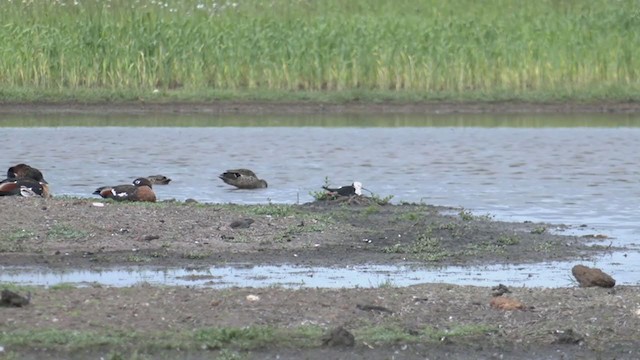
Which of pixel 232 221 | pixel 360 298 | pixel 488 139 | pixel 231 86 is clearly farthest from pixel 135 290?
pixel 231 86

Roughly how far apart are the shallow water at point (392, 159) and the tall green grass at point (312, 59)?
6.58 ft

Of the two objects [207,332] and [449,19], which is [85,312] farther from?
[449,19]

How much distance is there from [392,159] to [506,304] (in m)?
11.9

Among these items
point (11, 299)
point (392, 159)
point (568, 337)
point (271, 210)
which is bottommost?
point (392, 159)

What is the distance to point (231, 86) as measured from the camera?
29.4m

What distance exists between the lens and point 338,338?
28.1 ft

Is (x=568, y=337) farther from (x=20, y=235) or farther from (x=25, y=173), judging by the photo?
(x=25, y=173)

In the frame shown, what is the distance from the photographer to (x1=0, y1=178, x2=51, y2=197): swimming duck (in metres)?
14.6

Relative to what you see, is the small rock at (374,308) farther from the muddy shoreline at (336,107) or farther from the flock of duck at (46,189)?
the muddy shoreline at (336,107)

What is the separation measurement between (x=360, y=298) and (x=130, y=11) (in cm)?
2586

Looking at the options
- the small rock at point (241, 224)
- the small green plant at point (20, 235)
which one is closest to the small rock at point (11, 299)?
the small green plant at point (20, 235)

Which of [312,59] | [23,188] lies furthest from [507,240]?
[312,59]

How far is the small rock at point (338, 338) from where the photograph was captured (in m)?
8.57

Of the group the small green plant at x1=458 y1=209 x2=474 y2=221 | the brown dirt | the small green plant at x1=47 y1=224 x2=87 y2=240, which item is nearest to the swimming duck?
the brown dirt
